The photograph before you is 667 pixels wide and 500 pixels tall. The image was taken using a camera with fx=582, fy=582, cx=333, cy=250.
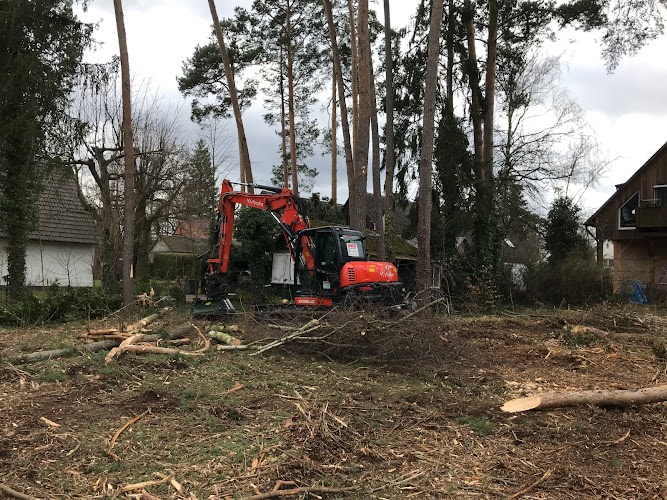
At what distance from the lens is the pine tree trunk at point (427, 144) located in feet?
47.4

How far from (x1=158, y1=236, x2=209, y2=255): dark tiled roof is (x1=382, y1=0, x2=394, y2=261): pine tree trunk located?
9.52m

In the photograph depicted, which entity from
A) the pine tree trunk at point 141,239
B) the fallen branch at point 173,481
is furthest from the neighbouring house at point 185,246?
the fallen branch at point 173,481

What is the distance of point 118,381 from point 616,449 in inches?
215

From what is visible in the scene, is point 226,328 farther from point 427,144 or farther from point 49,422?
point 427,144

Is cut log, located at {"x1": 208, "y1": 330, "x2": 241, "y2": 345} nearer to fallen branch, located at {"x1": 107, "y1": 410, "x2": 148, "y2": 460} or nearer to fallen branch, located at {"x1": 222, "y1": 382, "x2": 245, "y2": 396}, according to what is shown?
fallen branch, located at {"x1": 222, "y1": 382, "x2": 245, "y2": 396}

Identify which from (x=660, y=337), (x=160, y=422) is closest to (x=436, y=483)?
(x=160, y=422)

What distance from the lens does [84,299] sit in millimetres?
14703

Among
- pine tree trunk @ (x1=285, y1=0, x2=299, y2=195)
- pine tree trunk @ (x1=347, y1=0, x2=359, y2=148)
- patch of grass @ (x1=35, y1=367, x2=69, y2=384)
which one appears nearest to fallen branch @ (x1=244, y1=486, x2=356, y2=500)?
patch of grass @ (x1=35, y1=367, x2=69, y2=384)

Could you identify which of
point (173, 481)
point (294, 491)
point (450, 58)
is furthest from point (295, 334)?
point (450, 58)

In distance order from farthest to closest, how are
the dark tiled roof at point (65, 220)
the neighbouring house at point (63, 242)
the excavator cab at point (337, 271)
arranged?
the neighbouring house at point (63, 242), the dark tiled roof at point (65, 220), the excavator cab at point (337, 271)

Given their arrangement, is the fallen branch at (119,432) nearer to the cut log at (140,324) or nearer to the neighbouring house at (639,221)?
the cut log at (140,324)

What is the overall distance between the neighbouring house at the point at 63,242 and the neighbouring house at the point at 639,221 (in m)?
23.8

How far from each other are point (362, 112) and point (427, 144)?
292 cm

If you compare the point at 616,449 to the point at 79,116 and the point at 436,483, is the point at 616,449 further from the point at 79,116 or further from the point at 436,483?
the point at 79,116
